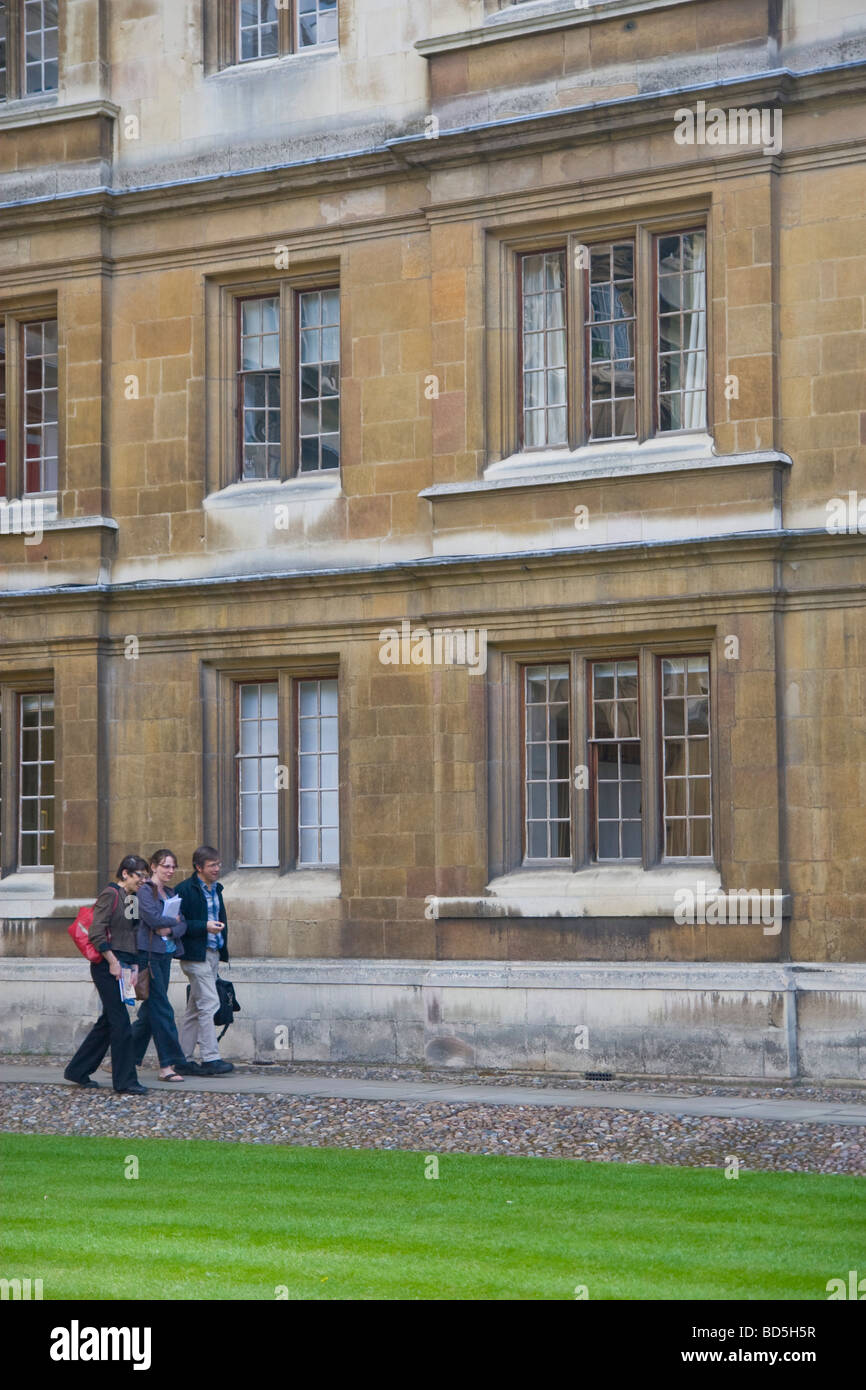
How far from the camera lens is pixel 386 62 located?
60.1 ft

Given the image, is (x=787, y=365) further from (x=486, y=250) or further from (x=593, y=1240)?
(x=593, y=1240)

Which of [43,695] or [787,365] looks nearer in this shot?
[787,365]

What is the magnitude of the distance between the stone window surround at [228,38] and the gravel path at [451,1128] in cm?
978

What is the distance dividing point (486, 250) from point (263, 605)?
3.81m

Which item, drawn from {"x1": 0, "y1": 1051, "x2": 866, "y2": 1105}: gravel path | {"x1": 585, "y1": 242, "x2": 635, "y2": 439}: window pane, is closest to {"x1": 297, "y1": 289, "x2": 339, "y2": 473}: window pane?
{"x1": 585, "y1": 242, "x2": 635, "y2": 439}: window pane

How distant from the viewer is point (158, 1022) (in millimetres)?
15961

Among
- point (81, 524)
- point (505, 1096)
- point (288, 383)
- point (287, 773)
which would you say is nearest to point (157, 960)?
point (505, 1096)

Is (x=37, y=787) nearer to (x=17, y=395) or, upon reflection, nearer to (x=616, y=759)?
(x=17, y=395)

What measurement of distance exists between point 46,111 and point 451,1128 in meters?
11.5

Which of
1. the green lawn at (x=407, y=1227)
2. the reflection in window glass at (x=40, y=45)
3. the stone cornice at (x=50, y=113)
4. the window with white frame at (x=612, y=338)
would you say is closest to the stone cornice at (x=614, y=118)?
the window with white frame at (x=612, y=338)

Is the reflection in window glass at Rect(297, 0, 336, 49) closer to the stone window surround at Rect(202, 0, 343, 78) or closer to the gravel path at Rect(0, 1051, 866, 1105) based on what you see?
the stone window surround at Rect(202, 0, 343, 78)

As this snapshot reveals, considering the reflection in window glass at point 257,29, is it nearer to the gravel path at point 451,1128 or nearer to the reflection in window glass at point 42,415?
the reflection in window glass at point 42,415

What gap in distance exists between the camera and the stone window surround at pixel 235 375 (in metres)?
18.9

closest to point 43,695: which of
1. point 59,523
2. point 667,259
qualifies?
point 59,523
